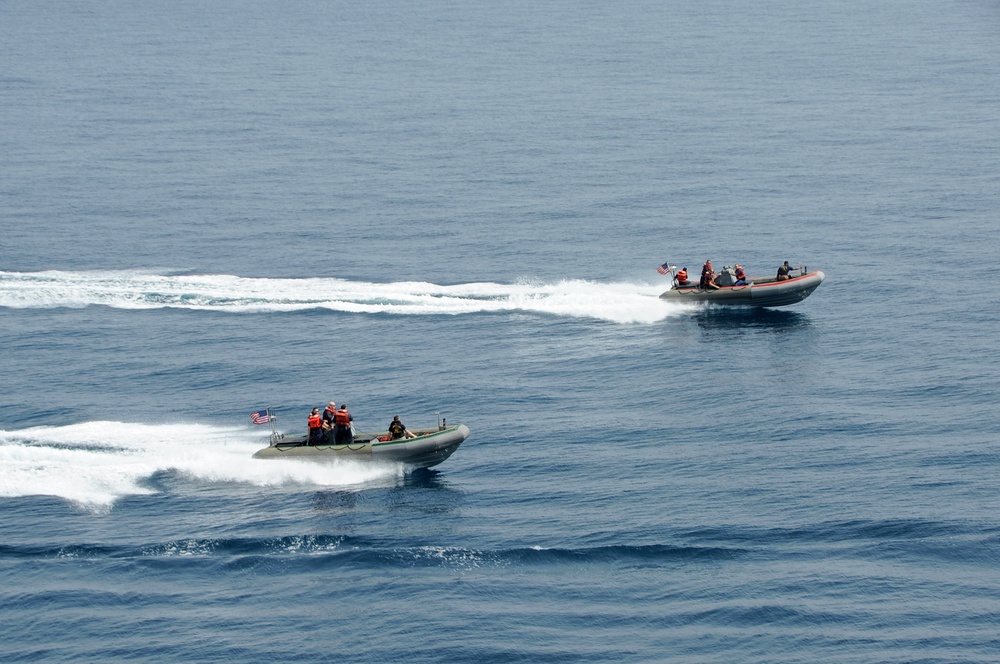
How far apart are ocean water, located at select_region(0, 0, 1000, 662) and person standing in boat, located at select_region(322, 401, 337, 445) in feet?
5.67

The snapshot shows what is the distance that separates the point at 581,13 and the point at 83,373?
395 ft

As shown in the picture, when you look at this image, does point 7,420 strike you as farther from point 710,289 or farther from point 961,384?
point 961,384

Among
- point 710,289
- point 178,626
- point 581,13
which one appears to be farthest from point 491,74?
point 178,626

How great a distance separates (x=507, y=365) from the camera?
69375 millimetres

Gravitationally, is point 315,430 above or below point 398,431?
above

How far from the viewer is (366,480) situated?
5766 cm

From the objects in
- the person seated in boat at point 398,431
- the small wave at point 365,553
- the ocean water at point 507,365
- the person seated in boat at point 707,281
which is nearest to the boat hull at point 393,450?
the person seated in boat at point 398,431

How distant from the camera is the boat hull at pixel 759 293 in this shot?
75938 mm

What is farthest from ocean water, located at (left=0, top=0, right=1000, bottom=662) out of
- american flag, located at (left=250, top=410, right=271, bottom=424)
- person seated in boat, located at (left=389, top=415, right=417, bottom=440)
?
american flag, located at (left=250, top=410, right=271, bottom=424)

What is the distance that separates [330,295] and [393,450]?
23.0 meters

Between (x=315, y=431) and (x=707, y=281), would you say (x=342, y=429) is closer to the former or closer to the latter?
(x=315, y=431)

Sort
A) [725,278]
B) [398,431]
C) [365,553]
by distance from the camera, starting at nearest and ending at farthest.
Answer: [365,553]
[398,431]
[725,278]

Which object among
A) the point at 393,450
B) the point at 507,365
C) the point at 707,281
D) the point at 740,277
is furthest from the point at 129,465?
the point at 740,277

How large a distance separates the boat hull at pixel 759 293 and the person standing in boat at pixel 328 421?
24716mm
